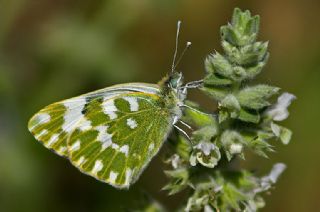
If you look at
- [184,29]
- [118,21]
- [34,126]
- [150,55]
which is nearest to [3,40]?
[118,21]

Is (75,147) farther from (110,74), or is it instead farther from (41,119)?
(110,74)

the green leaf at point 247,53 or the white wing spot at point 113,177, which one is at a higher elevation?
the green leaf at point 247,53

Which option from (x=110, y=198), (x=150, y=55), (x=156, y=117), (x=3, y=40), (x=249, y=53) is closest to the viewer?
(x=249, y=53)

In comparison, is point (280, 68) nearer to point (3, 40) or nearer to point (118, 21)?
point (118, 21)

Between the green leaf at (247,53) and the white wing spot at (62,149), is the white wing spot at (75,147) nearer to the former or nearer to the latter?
the white wing spot at (62,149)

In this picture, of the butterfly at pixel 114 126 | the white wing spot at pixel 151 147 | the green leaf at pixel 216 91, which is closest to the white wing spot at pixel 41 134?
the butterfly at pixel 114 126

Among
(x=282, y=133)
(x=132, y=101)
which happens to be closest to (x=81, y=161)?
(x=132, y=101)

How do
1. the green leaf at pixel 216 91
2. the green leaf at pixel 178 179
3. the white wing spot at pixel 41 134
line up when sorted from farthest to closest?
the white wing spot at pixel 41 134, the green leaf at pixel 178 179, the green leaf at pixel 216 91
